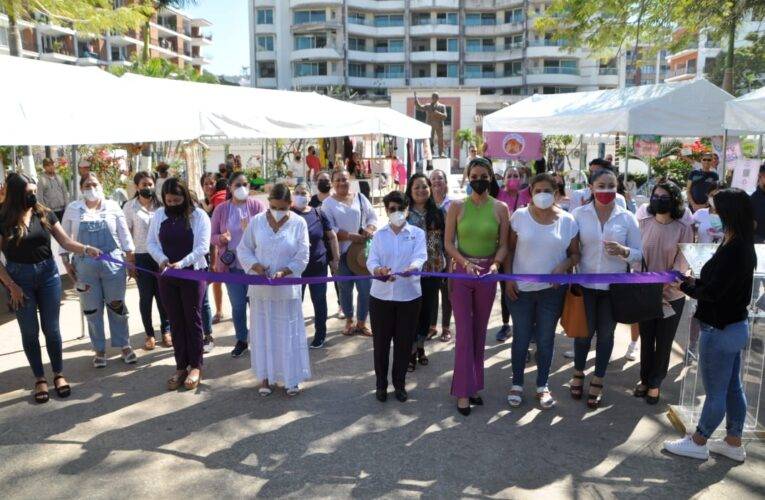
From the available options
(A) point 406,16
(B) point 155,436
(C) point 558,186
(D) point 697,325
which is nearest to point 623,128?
(C) point 558,186

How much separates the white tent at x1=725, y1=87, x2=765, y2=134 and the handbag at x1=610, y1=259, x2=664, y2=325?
3.19 metres

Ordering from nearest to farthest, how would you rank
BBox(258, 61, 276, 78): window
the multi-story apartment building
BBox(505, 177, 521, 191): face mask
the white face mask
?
the white face mask → BBox(505, 177, 521, 191): face mask → the multi-story apartment building → BBox(258, 61, 276, 78): window

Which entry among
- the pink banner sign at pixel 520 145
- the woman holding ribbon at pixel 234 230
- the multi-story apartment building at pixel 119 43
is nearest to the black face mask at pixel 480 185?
the woman holding ribbon at pixel 234 230

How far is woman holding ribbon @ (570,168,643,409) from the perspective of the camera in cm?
463

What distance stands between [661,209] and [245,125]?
5.50 meters

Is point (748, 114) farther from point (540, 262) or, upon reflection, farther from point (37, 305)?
point (37, 305)

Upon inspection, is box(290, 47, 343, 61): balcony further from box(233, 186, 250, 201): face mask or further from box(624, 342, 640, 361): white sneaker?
box(624, 342, 640, 361): white sneaker

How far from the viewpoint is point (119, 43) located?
66125 millimetres

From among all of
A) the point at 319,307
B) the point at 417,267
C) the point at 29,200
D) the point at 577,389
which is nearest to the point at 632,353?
the point at 577,389

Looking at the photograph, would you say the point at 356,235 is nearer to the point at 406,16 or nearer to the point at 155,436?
the point at 155,436

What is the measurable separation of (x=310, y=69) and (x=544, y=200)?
62819mm

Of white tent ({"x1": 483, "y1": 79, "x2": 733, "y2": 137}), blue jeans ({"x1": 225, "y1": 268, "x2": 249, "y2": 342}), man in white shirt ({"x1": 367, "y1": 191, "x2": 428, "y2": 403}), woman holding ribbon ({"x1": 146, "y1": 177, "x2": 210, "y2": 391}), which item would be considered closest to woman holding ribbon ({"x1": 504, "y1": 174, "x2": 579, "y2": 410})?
man in white shirt ({"x1": 367, "y1": 191, "x2": 428, "y2": 403})

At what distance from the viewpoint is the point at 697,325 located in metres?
4.39

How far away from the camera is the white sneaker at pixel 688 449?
3.98m
